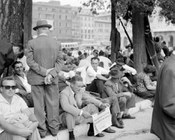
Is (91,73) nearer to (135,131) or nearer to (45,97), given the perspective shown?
(135,131)

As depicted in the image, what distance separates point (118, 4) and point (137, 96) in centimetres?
278

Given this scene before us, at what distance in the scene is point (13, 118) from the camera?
4.42m

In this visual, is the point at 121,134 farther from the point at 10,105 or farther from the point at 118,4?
the point at 118,4

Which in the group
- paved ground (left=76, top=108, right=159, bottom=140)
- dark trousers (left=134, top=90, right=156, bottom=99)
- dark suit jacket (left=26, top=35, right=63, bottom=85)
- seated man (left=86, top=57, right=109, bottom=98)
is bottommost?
paved ground (left=76, top=108, right=159, bottom=140)

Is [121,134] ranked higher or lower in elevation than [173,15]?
lower

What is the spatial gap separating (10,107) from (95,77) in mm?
3683

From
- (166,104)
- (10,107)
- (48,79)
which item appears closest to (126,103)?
(48,79)

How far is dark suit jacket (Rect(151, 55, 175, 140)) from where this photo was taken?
10.3ft

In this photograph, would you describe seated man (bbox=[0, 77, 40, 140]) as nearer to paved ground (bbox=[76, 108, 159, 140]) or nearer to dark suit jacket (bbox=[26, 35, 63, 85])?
dark suit jacket (bbox=[26, 35, 63, 85])

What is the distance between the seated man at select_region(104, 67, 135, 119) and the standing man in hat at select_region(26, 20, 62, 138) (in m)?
1.70

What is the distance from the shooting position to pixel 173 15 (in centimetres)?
1052

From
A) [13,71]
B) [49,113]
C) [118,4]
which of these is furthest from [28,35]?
[118,4]

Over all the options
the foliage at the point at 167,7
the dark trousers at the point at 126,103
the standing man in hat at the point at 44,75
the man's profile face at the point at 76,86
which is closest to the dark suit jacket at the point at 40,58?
the standing man in hat at the point at 44,75

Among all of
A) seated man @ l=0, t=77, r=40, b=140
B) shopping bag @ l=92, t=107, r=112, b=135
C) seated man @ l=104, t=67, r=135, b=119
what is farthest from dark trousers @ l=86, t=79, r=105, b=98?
seated man @ l=0, t=77, r=40, b=140
